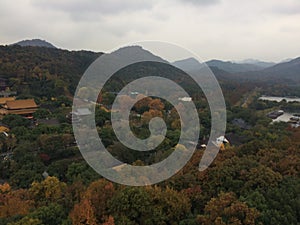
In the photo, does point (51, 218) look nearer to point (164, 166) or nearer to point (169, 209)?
point (169, 209)

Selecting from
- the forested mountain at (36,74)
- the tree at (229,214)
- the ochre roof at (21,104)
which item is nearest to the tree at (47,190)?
the tree at (229,214)

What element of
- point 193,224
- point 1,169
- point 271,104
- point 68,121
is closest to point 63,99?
point 68,121

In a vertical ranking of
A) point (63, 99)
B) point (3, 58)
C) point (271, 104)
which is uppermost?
point (3, 58)

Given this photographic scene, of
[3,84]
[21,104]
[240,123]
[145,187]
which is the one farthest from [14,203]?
[3,84]

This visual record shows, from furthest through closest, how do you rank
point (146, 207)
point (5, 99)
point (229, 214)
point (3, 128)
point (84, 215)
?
point (5, 99)
point (3, 128)
point (146, 207)
point (84, 215)
point (229, 214)

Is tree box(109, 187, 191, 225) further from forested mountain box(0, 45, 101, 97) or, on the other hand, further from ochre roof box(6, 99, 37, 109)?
forested mountain box(0, 45, 101, 97)

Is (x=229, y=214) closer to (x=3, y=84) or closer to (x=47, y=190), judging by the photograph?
(x=47, y=190)

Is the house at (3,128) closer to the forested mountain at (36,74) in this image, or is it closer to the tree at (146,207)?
the forested mountain at (36,74)

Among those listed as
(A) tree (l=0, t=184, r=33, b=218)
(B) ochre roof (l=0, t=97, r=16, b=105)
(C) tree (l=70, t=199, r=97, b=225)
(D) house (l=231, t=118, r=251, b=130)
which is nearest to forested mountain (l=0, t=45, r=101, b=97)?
(B) ochre roof (l=0, t=97, r=16, b=105)
